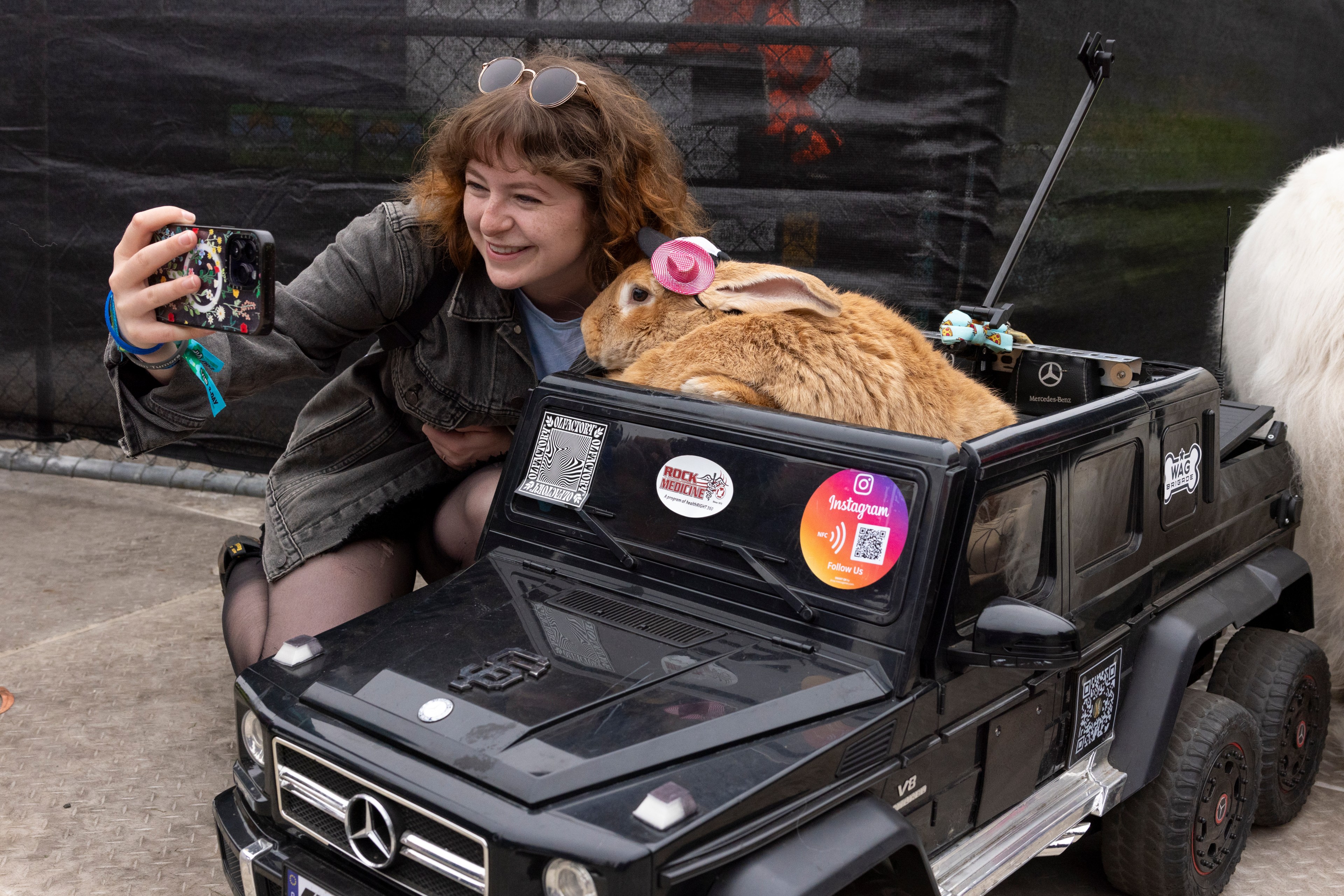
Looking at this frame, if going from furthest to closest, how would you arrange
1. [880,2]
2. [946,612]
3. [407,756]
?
[880,2] → [946,612] → [407,756]

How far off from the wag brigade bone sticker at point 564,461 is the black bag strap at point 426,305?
621mm

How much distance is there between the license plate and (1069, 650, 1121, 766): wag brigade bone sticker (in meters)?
1.68

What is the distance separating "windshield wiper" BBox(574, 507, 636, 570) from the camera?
2.58 m

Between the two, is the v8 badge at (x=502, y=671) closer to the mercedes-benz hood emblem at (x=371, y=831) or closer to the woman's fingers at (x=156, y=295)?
Result: the mercedes-benz hood emblem at (x=371, y=831)

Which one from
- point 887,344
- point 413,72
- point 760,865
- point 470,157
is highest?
point 413,72

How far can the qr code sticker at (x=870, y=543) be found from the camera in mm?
2281

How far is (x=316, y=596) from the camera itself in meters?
3.20

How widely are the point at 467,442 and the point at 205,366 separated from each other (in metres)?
0.83

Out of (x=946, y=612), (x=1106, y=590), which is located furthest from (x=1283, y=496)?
(x=946, y=612)

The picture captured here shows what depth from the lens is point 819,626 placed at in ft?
7.61

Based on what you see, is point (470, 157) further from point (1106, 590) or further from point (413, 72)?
point (413, 72)

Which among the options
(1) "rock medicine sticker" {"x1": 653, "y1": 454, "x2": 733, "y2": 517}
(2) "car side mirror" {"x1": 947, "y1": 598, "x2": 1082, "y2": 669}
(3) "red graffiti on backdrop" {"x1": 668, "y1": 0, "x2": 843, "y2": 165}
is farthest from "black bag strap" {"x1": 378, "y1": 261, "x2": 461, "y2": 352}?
(3) "red graffiti on backdrop" {"x1": 668, "y1": 0, "x2": 843, "y2": 165}

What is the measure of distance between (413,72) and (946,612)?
3.92 metres

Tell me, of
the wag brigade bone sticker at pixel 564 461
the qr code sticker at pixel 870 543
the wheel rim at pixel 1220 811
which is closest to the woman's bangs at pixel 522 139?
the wag brigade bone sticker at pixel 564 461
